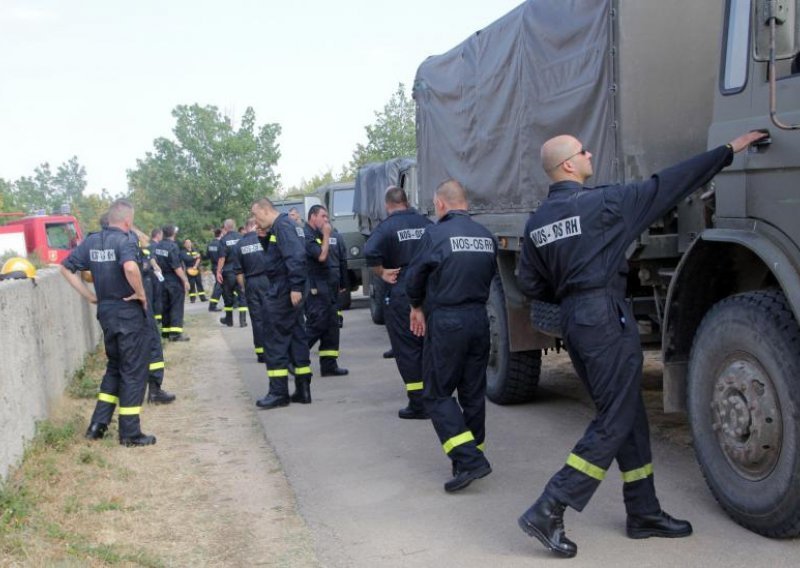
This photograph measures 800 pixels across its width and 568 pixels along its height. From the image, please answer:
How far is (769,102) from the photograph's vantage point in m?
4.02

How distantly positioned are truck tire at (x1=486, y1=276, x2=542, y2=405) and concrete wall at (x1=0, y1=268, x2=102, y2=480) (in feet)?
12.0

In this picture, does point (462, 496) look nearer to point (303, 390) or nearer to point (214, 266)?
point (303, 390)

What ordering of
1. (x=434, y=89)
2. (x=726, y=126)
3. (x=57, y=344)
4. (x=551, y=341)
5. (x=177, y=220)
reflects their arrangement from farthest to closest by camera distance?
(x=177, y=220), (x=434, y=89), (x=57, y=344), (x=551, y=341), (x=726, y=126)

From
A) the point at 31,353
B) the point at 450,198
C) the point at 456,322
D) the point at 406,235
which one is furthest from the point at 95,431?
the point at 450,198

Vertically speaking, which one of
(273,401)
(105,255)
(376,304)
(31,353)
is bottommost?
(376,304)

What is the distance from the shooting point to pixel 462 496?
544 cm

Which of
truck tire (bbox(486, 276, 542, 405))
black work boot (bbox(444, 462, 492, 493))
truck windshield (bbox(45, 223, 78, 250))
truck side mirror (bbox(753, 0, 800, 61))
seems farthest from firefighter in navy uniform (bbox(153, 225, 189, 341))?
truck windshield (bbox(45, 223, 78, 250))

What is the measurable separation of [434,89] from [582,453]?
5.97 m

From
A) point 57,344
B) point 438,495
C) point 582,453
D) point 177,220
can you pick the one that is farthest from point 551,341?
point 177,220

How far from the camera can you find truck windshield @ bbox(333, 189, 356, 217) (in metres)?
20.1

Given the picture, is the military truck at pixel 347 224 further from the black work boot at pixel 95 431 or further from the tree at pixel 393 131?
the tree at pixel 393 131

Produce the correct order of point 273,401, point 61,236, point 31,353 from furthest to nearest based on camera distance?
point 61,236
point 273,401
point 31,353

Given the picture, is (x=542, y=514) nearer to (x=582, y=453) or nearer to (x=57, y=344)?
(x=582, y=453)

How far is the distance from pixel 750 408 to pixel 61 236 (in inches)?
917
